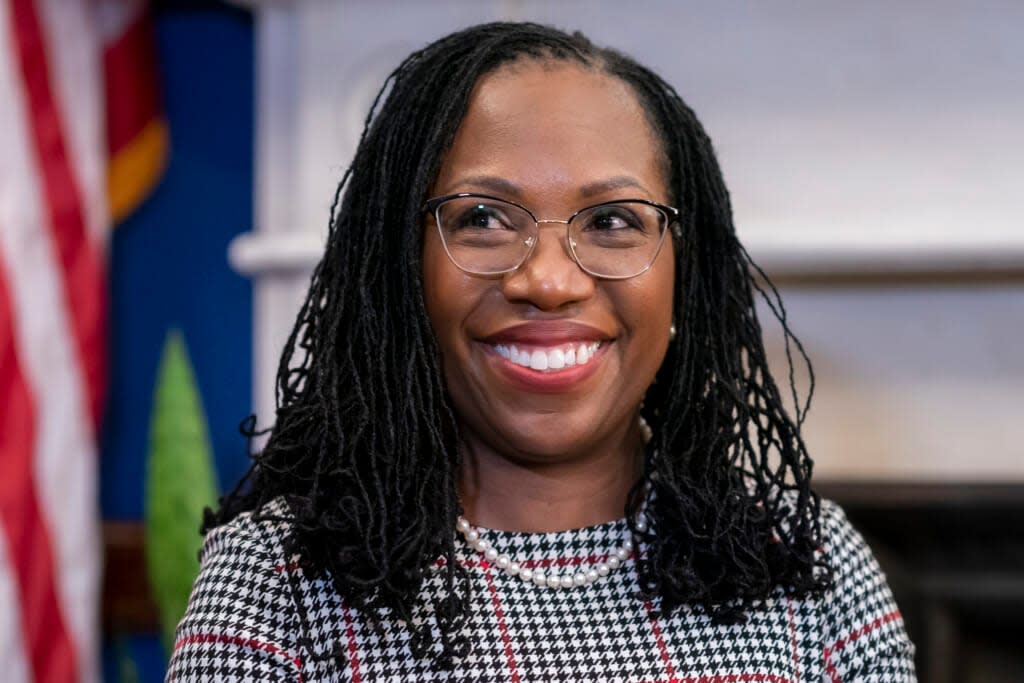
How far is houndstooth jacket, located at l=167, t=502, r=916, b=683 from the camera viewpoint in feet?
2.98

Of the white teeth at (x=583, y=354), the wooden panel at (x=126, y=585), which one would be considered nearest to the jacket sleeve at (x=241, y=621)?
the white teeth at (x=583, y=354)

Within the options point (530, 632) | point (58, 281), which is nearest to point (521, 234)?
point (530, 632)

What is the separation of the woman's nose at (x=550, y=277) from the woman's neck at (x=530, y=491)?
0.16m

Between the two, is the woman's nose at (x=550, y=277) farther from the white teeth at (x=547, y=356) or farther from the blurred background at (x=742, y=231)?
the blurred background at (x=742, y=231)

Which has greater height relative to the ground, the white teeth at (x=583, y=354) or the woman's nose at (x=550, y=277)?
the woman's nose at (x=550, y=277)

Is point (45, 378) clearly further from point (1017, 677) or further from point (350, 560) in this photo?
point (1017, 677)

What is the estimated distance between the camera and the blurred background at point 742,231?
1.64m

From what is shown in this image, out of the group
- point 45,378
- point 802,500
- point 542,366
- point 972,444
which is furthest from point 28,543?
point 972,444

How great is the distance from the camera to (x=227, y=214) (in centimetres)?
190

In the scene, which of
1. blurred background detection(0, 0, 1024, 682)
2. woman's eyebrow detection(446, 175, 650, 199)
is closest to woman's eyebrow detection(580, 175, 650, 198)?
woman's eyebrow detection(446, 175, 650, 199)

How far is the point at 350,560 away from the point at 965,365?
121 centimetres

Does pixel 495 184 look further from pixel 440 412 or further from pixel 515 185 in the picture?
pixel 440 412

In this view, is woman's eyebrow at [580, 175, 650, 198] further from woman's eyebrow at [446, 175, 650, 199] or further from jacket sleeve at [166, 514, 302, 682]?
jacket sleeve at [166, 514, 302, 682]

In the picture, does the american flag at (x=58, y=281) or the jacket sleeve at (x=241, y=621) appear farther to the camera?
the american flag at (x=58, y=281)
